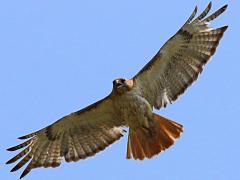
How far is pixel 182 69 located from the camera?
15305 millimetres

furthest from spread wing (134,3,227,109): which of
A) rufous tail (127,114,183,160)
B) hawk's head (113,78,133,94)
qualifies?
rufous tail (127,114,183,160)

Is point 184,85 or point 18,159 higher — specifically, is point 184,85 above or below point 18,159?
below

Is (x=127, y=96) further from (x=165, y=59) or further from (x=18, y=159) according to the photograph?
(x=18, y=159)

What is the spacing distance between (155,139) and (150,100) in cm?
74

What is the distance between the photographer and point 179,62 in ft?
50.3

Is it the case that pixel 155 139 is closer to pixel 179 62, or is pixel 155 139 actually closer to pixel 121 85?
pixel 121 85

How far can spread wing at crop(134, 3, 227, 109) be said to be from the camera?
15030 millimetres

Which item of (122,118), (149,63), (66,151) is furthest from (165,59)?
(66,151)

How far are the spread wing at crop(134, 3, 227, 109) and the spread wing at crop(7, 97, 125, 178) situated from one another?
1.00 meters

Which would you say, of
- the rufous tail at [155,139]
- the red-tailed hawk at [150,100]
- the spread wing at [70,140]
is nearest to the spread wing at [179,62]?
the red-tailed hawk at [150,100]

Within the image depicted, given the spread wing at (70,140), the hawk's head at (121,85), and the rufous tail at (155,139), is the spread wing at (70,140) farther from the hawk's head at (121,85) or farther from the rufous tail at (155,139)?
the hawk's head at (121,85)

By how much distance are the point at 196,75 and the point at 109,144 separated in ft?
7.29

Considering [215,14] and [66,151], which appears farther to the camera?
[66,151]

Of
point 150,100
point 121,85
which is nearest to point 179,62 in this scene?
point 150,100
